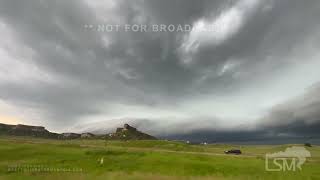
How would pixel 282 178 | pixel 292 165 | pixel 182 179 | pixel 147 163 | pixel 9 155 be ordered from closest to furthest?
pixel 182 179, pixel 282 178, pixel 292 165, pixel 147 163, pixel 9 155

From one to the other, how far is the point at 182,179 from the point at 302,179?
1423 cm

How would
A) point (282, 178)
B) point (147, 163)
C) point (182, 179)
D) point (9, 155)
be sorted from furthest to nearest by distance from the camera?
point (9, 155) → point (147, 163) → point (282, 178) → point (182, 179)

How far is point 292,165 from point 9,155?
4894cm

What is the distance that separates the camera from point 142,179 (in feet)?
107

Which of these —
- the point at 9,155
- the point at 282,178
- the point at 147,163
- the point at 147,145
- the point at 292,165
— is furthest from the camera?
the point at 147,145

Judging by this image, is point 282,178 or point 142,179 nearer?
point 142,179

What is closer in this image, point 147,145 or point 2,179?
point 2,179

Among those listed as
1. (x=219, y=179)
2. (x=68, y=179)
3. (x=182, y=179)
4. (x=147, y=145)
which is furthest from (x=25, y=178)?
(x=147, y=145)

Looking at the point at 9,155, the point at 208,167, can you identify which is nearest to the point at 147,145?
the point at 9,155

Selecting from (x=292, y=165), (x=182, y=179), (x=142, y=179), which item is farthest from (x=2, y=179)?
(x=292, y=165)

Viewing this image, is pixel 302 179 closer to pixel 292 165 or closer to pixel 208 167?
pixel 292 165

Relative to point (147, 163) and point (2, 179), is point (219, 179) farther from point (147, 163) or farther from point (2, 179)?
point (147, 163)

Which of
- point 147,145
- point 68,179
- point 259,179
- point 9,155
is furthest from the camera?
point 147,145

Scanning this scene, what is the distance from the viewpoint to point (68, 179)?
103 feet
